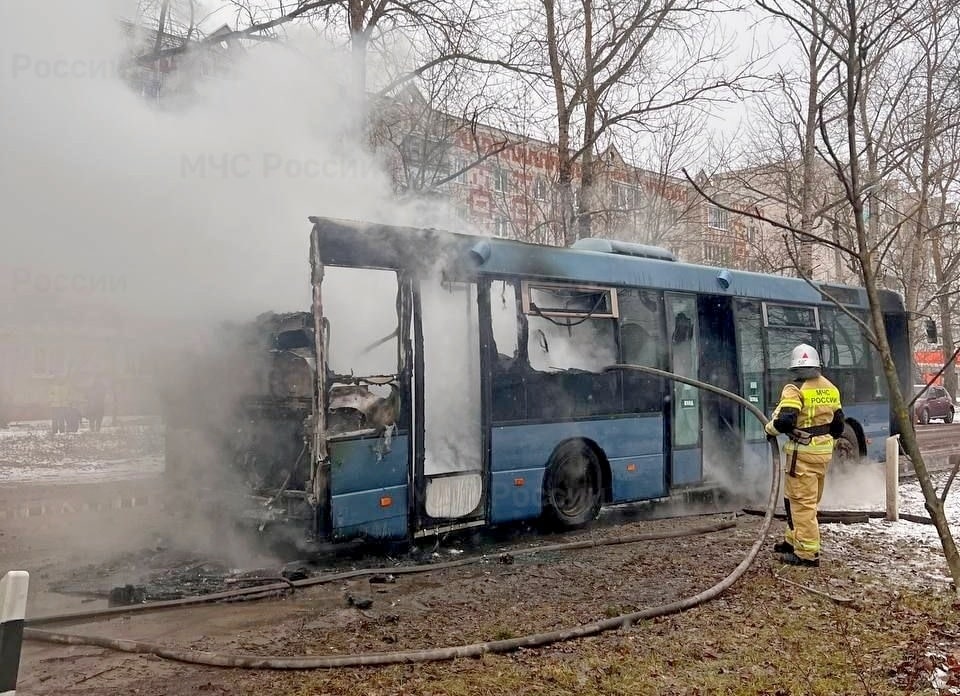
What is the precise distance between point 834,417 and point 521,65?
1004cm

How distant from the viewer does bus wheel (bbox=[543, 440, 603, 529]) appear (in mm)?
8102

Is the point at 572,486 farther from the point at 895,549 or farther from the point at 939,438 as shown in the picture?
the point at 939,438

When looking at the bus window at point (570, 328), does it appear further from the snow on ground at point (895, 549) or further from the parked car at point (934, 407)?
the parked car at point (934, 407)

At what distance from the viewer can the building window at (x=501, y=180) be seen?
69.5 ft

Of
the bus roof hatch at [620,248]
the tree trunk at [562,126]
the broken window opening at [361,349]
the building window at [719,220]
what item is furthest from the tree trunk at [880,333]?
the building window at [719,220]

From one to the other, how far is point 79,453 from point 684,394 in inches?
536

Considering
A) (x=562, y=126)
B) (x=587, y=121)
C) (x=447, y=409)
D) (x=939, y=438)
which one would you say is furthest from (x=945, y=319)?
(x=447, y=409)

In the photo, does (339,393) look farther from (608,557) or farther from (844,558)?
(844,558)

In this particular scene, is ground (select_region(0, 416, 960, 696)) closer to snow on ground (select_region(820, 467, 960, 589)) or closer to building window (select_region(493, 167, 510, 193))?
snow on ground (select_region(820, 467, 960, 589))

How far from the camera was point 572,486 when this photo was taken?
8406 mm

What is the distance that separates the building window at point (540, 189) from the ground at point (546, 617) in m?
12.7

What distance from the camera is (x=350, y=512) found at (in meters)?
6.42

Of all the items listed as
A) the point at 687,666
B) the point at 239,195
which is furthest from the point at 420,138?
the point at 687,666

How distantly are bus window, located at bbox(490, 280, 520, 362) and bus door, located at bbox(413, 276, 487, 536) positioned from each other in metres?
0.20
